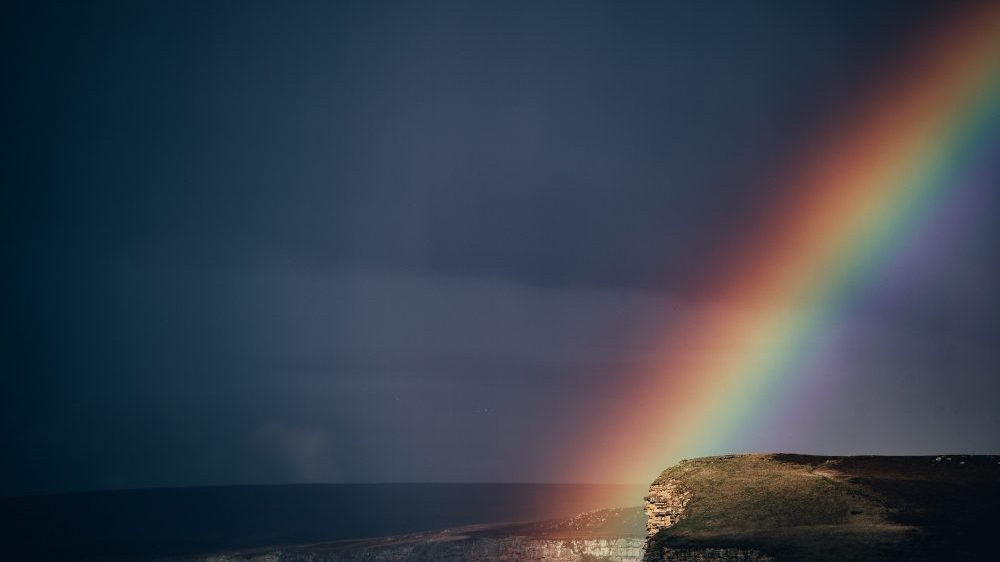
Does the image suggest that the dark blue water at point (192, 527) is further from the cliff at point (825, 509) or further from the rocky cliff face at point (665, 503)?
the cliff at point (825, 509)

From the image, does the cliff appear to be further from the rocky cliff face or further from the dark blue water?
the dark blue water

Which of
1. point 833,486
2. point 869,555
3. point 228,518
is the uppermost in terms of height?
point 228,518

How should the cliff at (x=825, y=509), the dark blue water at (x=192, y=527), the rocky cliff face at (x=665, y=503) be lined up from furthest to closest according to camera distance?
1. the dark blue water at (x=192, y=527)
2. the rocky cliff face at (x=665, y=503)
3. the cliff at (x=825, y=509)

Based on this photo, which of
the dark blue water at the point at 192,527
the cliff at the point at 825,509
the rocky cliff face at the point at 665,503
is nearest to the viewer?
the cliff at the point at 825,509

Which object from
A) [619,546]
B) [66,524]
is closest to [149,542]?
[66,524]

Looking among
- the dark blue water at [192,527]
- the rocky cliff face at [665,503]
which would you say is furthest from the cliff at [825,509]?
the dark blue water at [192,527]

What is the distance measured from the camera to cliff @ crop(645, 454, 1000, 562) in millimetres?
25438

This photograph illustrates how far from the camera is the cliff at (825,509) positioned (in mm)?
25438

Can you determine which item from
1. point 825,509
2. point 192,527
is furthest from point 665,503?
point 192,527

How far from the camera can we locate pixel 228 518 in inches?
6973

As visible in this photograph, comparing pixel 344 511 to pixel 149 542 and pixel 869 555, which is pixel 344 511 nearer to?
pixel 149 542

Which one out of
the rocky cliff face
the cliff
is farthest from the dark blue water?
the cliff

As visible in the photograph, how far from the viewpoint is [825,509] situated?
103 feet

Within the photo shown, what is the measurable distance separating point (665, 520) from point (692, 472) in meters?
7.65
